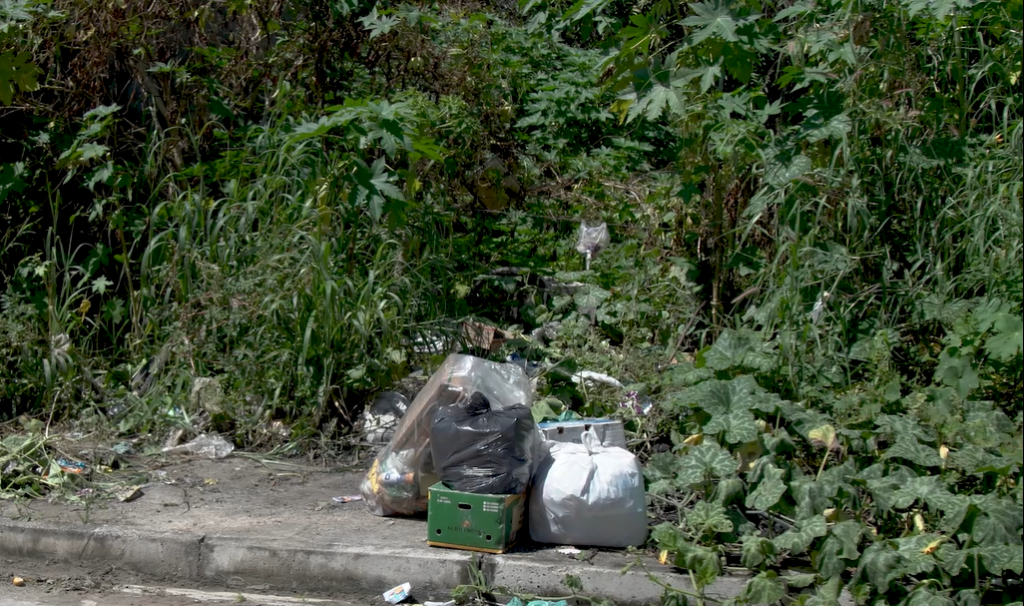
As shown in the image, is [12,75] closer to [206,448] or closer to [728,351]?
[206,448]

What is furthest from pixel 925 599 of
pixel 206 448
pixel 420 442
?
pixel 206 448

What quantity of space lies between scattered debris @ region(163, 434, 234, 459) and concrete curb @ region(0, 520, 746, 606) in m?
0.98

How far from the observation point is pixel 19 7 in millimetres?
5930

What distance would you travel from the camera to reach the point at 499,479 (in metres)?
4.23

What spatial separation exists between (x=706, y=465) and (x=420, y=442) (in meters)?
1.27

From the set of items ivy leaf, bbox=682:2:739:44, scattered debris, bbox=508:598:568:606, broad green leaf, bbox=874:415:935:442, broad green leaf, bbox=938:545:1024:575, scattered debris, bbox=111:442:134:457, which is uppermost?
ivy leaf, bbox=682:2:739:44

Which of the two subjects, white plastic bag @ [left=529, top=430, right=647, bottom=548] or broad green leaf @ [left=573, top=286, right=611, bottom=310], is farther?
broad green leaf @ [left=573, top=286, right=611, bottom=310]

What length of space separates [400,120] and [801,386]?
8.60 feet

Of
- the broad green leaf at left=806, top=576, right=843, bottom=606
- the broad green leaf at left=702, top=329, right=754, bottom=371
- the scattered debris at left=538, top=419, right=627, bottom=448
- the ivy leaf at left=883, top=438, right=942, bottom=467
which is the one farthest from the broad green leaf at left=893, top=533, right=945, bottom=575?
the scattered debris at left=538, top=419, right=627, bottom=448

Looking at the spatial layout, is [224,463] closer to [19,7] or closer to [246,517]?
[246,517]

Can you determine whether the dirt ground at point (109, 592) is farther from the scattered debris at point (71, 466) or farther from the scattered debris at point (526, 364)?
the scattered debris at point (526, 364)

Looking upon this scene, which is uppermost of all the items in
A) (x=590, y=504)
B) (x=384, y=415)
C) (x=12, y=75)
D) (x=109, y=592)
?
(x=12, y=75)

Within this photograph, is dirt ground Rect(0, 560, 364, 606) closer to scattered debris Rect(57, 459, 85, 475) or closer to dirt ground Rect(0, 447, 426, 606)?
dirt ground Rect(0, 447, 426, 606)

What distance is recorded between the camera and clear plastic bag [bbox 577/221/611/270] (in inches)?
260
